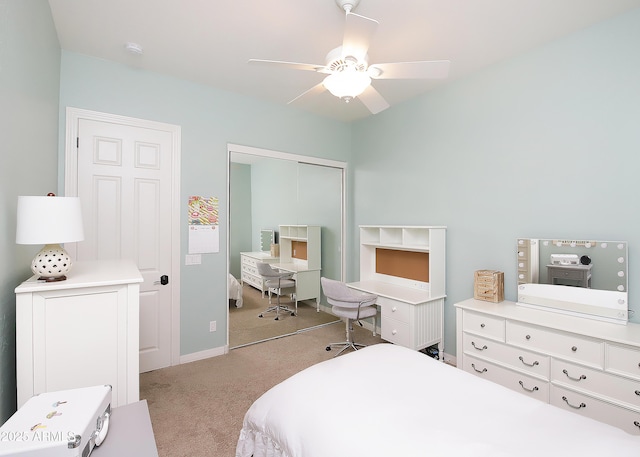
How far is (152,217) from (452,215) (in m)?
3.11

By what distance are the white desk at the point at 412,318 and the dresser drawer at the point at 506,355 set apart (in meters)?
0.49

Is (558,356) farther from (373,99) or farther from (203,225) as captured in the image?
(203,225)

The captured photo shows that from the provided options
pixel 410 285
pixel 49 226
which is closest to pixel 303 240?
pixel 410 285

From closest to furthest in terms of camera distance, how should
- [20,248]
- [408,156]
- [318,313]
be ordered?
[20,248] < [408,156] < [318,313]

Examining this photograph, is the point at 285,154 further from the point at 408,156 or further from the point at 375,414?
the point at 375,414

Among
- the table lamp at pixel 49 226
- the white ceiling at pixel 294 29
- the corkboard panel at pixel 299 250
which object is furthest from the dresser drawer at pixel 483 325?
the table lamp at pixel 49 226

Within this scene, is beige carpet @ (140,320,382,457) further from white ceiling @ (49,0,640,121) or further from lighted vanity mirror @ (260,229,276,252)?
white ceiling @ (49,0,640,121)

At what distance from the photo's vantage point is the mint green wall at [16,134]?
1326 millimetres

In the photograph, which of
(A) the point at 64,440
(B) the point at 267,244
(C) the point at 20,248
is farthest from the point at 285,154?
(A) the point at 64,440

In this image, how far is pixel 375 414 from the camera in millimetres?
1230

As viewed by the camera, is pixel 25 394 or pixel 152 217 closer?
pixel 25 394

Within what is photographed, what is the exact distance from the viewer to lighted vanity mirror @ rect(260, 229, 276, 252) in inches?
147

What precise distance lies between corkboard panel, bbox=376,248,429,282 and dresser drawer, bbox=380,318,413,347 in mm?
637

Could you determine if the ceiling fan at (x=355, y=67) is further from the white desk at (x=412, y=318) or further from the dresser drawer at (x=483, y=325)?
the white desk at (x=412, y=318)
